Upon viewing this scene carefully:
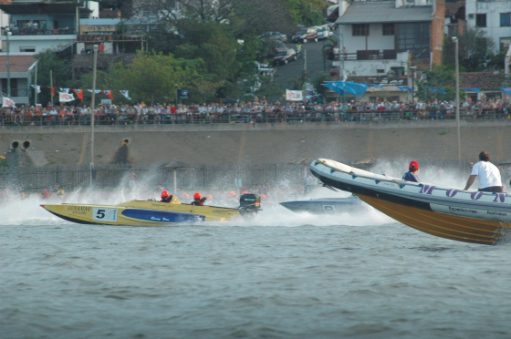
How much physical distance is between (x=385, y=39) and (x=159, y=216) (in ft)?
121

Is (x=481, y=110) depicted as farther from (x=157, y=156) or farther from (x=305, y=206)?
(x=305, y=206)

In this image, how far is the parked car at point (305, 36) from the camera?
8112 cm

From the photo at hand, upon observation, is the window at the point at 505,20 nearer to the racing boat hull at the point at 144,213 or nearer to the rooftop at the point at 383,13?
the rooftop at the point at 383,13

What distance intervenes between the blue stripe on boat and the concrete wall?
69.0 feet

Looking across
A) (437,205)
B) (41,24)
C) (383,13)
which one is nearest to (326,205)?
(437,205)

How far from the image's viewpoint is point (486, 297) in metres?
20.9

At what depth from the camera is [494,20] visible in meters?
70.2

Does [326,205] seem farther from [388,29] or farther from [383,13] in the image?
[383,13]

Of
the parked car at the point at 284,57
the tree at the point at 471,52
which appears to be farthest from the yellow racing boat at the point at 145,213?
the parked car at the point at 284,57

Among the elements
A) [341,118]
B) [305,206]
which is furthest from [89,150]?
[305,206]

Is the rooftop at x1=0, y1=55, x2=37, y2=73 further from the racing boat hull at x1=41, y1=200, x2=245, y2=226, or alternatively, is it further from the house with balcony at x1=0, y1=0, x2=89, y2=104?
the racing boat hull at x1=41, y1=200, x2=245, y2=226

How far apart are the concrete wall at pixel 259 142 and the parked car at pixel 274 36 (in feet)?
61.8

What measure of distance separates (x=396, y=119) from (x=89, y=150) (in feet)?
38.9

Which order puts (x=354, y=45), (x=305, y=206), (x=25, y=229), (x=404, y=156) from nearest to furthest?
1. (x=25, y=229)
2. (x=305, y=206)
3. (x=404, y=156)
4. (x=354, y=45)
